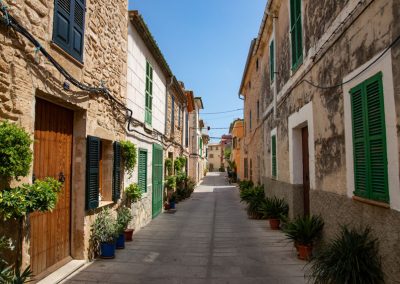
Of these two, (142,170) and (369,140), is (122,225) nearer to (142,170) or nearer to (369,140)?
(142,170)

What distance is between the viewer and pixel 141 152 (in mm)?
8953

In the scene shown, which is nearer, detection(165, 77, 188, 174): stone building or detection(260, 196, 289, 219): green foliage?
detection(260, 196, 289, 219): green foliage

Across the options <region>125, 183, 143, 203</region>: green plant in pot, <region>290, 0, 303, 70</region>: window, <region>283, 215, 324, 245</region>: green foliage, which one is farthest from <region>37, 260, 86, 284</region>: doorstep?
<region>290, 0, 303, 70</region>: window

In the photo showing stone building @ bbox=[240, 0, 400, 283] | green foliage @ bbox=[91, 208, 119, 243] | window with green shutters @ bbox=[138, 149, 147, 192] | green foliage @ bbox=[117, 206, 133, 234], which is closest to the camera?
stone building @ bbox=[240, 0, 400, 283]

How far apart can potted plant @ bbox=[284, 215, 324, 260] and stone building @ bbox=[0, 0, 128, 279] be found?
3.50 metres

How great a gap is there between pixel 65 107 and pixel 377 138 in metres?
4.29

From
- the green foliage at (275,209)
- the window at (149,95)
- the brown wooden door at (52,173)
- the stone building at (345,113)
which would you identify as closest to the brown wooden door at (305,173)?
the stone building at (345,113)

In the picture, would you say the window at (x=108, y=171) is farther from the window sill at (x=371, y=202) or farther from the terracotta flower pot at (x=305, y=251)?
the window sill at (x=371, y=202)

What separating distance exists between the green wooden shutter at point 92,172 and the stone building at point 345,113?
12.5ft

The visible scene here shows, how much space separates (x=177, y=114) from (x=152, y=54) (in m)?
5.79

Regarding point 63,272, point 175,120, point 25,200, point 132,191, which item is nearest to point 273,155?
point 132,191

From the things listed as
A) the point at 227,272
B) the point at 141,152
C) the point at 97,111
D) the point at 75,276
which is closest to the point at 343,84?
the point at 227,272

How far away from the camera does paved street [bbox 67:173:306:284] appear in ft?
15.5

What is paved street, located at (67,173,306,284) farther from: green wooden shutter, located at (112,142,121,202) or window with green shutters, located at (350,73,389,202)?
window with green shutters, located at (350,73,389,202)
